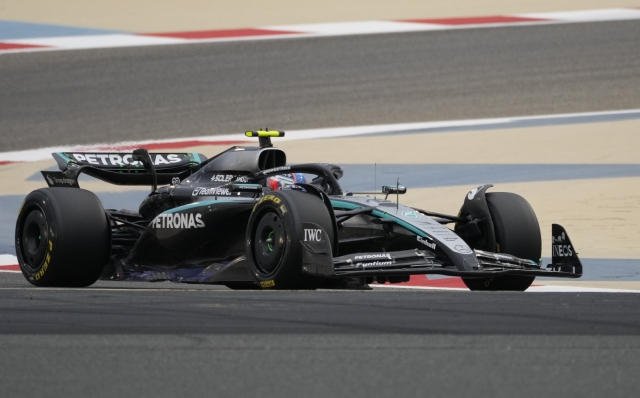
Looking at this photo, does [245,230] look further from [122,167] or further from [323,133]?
[323,133]

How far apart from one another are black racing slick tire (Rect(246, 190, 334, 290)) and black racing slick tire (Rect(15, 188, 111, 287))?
152 centimetres

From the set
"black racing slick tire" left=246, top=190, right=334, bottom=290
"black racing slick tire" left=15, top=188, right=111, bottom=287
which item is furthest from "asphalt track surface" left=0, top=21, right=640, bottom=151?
"black racing slick tire" left=246, top=190, right=334, bottom=290

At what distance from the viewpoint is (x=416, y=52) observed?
2447 centimetres

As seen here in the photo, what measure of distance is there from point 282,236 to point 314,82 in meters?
13.7

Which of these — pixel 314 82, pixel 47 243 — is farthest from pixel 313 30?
pixel 47 243


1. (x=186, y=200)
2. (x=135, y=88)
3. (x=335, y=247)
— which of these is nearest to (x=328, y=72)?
(x=135, y=88)

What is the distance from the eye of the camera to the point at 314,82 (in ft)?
75.3

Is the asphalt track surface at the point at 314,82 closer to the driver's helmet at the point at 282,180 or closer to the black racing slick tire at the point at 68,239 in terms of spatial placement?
the driver's helmet at the point at 282,180

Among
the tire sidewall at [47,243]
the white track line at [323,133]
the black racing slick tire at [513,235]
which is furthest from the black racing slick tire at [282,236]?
the white track line at [323,133]

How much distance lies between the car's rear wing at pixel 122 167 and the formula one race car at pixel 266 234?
0.02 m
